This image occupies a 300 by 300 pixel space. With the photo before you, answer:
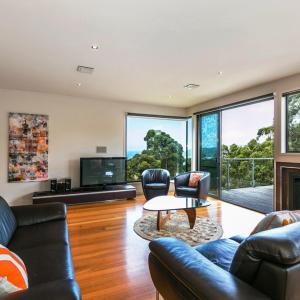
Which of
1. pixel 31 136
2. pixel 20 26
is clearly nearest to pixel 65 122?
pixel 31 136

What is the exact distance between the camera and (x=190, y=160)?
6.53 m

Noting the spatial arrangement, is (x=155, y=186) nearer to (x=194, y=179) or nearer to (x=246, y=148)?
(x=194, y=179)

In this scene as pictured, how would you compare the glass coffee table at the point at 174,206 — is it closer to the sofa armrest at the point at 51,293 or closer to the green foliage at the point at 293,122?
the green foliage at the point at 293,122

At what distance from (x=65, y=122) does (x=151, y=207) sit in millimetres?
3210

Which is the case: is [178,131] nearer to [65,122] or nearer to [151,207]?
[65,122]

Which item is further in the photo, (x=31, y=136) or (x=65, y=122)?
(x=65, y=122)

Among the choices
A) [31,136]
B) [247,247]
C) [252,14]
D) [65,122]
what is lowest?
[247,247]

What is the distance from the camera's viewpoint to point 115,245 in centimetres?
277

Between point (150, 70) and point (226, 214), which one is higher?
point (150, 70)

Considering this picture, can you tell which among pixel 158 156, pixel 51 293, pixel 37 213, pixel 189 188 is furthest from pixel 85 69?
pixel 158 156

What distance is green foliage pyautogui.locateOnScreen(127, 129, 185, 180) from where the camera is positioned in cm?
607

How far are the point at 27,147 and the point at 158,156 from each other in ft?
11.0

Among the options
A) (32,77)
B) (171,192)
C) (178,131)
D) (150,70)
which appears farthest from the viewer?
(178,131)

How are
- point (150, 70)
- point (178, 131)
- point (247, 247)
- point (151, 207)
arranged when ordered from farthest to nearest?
1. point (178, 131)
2. point (150, 70)
3. point (151, 207)
4. point (247, 247)
